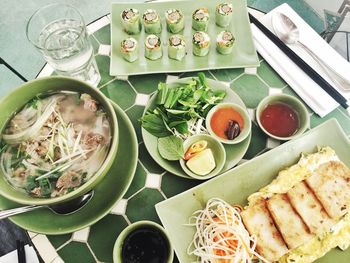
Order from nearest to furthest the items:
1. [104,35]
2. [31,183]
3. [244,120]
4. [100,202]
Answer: [31,183] → [100,202] → [244,120] → [104,35]

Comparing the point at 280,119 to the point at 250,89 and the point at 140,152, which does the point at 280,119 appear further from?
the point at 140,152

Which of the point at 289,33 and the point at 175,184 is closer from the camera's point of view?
the point at 175,184

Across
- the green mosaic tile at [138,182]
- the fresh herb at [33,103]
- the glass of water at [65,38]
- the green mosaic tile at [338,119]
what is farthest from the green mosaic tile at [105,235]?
the green mosaic tile at [338,119]

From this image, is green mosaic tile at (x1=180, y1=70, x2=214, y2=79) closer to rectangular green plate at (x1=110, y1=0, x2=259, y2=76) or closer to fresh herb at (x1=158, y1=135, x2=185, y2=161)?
rectangular green plate at (x1=110, y1=0, x2=259, y2=76)

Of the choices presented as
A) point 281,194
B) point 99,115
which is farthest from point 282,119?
point 99,115

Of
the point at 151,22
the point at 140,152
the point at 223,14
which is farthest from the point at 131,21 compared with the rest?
the point at 140,152

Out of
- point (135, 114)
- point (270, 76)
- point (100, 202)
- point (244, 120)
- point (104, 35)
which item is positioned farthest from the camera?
point (104, 35)
